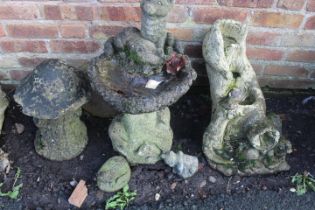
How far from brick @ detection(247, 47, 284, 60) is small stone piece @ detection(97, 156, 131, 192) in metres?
1.03

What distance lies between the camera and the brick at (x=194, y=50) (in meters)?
2.53

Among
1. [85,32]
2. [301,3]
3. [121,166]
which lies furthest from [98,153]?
[301,3]

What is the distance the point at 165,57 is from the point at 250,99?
620mm

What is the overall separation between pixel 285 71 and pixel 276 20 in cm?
42

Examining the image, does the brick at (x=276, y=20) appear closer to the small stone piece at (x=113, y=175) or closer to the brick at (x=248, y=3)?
the brick at (x=248, y=3)

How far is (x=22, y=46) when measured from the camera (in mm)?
2498

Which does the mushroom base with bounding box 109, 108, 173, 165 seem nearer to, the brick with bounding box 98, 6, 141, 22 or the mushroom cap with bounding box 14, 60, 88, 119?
the mushroom cap with bounding box 14, 60, 88, 119

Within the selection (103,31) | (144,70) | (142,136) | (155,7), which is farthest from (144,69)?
(103,31)

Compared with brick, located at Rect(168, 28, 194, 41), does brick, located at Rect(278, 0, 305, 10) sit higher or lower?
higher

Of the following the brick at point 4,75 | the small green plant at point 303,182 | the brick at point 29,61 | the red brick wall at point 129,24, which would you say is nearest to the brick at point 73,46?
the red brick wall at point 129,24

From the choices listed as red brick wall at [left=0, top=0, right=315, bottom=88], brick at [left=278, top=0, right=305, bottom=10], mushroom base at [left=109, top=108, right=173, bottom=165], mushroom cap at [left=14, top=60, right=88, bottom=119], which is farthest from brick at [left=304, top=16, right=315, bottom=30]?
mushroom cap at [left=14, top=60, right=88, bottom=119]

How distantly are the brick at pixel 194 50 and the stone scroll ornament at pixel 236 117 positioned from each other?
203 millimetres

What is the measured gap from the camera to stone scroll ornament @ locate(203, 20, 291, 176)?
2.21 metres

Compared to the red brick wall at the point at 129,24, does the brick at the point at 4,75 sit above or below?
below
